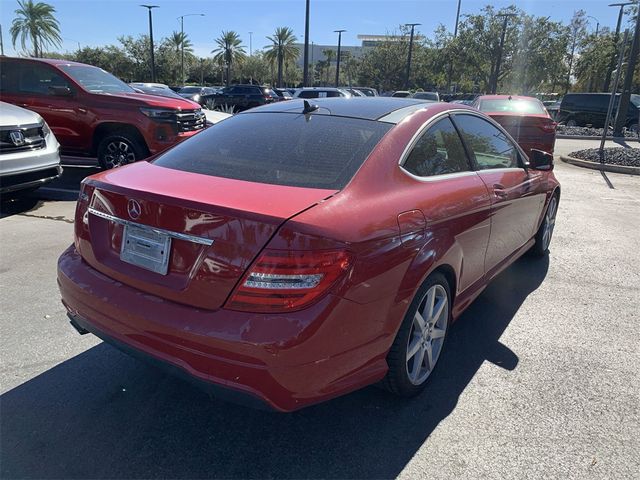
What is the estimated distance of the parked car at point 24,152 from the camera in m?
5.63

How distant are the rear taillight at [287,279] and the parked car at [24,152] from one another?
4981mm

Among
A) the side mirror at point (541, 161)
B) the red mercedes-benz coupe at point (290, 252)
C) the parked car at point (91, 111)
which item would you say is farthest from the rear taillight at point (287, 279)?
the parked car at point (91, 111)

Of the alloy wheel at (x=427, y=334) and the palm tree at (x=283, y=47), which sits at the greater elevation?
the palm tree at (x=283, y=47)

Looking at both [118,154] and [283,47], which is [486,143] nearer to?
[118,154]

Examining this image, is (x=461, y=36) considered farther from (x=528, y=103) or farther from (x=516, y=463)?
(x=516, y=463)

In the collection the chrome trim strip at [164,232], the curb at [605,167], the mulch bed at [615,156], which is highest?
the chrome trim strip at [164,232]

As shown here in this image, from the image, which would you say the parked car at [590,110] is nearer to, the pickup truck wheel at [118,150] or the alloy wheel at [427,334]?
the pickup truck wheel at [118,150]

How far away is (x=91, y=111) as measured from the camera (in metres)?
7.56

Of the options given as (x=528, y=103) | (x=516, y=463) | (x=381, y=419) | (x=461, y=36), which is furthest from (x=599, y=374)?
(x=461, y=36)

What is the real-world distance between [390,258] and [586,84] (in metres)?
51.2

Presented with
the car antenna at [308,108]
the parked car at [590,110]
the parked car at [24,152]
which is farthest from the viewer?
the parked car at [590,110]

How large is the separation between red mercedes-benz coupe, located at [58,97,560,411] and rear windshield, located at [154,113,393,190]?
0.5 inches

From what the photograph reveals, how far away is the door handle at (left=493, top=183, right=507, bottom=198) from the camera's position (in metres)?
3.31

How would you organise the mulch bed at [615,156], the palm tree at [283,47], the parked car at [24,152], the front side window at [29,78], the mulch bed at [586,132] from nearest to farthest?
the parked car at [24,152], the front side window at [29,78], the mulch bed at [615,156], the mulch bed at [586,132], the palm tree at [283,47]
